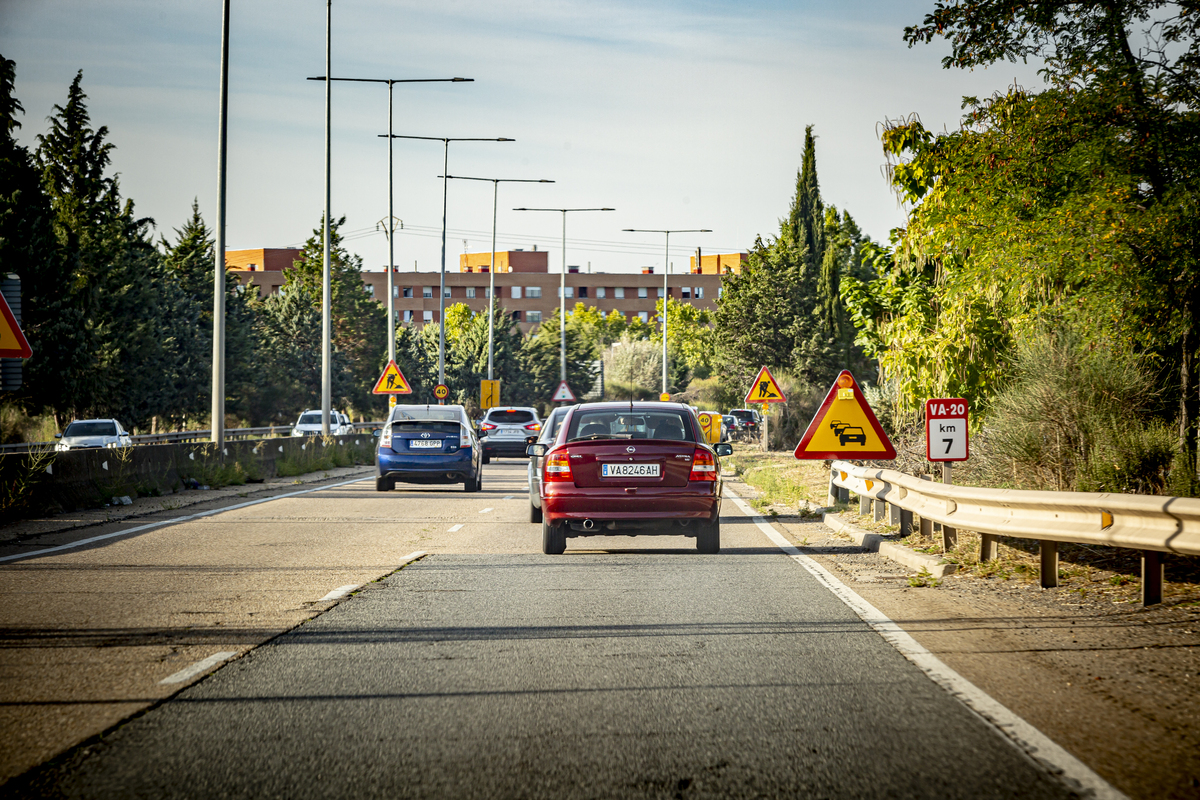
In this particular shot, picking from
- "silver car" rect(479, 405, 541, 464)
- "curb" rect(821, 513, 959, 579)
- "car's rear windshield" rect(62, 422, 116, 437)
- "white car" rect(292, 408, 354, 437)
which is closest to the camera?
"curb" rect(821, 513, 959, 579)

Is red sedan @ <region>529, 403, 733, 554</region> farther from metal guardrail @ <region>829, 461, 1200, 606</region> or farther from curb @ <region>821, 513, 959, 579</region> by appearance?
metal guardrail @ <region>829, 461, 1200, 606</region>

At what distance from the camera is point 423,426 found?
77.2 ft

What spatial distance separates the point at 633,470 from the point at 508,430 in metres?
27.6

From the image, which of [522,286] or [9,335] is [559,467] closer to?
[9,335]

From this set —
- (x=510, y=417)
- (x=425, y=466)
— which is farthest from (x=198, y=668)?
(x=510, y=417)

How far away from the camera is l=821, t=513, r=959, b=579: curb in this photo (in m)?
11.1

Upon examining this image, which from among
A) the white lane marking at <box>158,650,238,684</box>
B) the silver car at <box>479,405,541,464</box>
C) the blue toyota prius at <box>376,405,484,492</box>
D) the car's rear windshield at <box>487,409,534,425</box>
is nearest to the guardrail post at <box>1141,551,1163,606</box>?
the white lane marking at <box>158,650,238,684</box>

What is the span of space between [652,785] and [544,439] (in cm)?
1113

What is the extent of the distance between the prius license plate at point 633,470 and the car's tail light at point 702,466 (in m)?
0.38

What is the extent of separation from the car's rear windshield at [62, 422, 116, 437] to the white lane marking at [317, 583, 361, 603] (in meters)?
32.5

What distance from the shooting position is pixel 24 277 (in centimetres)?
4631

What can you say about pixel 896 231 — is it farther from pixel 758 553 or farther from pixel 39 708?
pixel 39 708

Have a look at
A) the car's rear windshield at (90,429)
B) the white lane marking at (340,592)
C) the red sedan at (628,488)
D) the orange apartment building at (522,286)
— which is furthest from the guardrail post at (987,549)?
the orange apartment building at (522,286)

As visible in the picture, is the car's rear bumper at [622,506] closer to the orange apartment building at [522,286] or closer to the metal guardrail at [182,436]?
the metal guardrail at [182,436]
